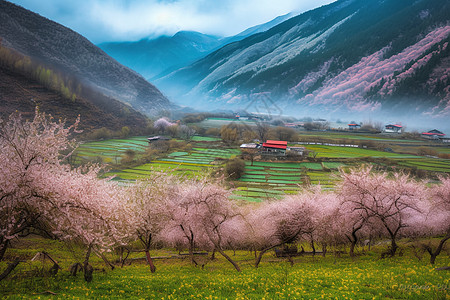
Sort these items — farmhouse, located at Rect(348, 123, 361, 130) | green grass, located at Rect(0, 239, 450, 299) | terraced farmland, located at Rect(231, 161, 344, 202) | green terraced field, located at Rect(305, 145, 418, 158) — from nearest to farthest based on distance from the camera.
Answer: green grass, located at Rect(0, 239, 450, 299) → terraced farmland, located at Rect(231, 161, 344, 202) → green terraced field, located at Rect(305, 145, 418, 158) → farmhouse, located at Rect(348, 123, 361, 130)

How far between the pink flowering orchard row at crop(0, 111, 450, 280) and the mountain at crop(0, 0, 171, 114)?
9415 cm

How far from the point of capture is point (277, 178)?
190ft

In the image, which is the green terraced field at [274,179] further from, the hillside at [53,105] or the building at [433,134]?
the hillside at [53,105]

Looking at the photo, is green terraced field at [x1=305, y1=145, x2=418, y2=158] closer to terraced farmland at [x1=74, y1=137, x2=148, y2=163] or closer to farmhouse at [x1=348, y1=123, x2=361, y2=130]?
farmhouse at [x1=348, y1=123, x2=361, y2=130]

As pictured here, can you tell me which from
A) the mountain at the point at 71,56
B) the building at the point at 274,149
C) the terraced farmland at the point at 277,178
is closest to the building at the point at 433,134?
the terraced farmland at the point at 277,178

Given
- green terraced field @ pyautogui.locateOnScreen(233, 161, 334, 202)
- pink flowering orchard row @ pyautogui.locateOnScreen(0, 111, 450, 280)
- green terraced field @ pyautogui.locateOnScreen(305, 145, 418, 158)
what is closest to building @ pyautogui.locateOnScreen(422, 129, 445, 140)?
green terraced field @ pyautogui.locateOnScreen(305, 145, 418, 158)

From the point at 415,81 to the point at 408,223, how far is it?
72.1 m

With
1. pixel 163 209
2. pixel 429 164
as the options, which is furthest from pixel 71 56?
pixel 429 164

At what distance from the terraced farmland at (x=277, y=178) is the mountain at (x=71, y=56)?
83.6 m

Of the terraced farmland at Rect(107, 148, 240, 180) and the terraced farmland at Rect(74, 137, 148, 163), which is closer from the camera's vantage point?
the terraced farmland at Rect(107, 148, 240, 180)

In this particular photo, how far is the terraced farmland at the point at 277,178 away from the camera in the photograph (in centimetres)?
4766

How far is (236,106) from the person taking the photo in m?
156

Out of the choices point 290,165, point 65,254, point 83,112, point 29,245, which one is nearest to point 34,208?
point 65,254

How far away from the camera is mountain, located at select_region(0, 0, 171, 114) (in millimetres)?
93875
